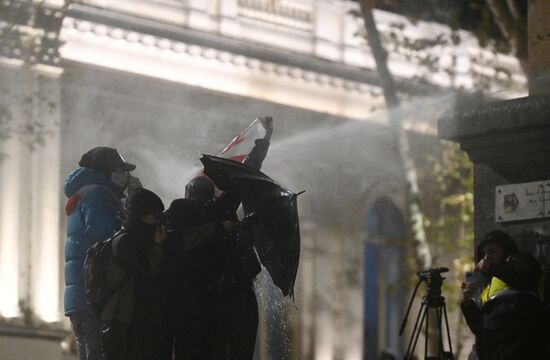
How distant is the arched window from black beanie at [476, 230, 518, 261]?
27.5 m

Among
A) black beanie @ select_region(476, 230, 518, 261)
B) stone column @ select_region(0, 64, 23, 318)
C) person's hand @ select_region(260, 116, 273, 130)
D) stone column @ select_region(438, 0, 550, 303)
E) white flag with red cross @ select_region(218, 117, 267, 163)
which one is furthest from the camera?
stone column @ select_region(0, 64, 23, 318)

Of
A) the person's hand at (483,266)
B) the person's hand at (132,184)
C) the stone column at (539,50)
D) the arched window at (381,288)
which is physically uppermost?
the arched window at (381,288)

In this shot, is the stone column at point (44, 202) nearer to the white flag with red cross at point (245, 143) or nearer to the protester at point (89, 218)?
the white flag with red cross at point (245, 143)

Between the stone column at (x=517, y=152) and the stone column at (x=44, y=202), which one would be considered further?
the stone column at (x=44, y=202)

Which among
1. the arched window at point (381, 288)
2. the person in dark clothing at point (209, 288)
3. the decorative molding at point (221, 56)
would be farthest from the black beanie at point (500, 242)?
the arched window at point (381, 288)

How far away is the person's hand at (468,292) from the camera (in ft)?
44.8

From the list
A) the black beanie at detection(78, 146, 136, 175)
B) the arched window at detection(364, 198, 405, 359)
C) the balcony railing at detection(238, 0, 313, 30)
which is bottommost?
the black beanie at detection(78, 146, 136, 175)

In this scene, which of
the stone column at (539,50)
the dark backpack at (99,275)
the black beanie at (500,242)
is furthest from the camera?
the stone column at (539,50)

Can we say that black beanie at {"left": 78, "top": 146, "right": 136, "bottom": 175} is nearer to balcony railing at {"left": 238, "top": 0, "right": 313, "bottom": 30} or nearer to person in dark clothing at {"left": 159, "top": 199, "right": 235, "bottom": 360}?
person in dark clothing at {"left": 159, "top": 199, "right": 235, "bottom": 360}

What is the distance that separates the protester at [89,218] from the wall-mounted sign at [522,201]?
8.04 feet

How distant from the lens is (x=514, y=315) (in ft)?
43.7

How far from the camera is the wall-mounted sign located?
15.0m

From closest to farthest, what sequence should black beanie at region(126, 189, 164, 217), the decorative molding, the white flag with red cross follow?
black beanie at region(126, 189, 164, 217) → the white flag with red cross → the decorative molding

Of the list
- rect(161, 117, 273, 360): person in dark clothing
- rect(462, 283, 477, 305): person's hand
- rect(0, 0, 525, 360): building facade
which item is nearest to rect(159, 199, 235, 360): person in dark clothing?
rect(161, 117, 273, 360): person in dark clothing
